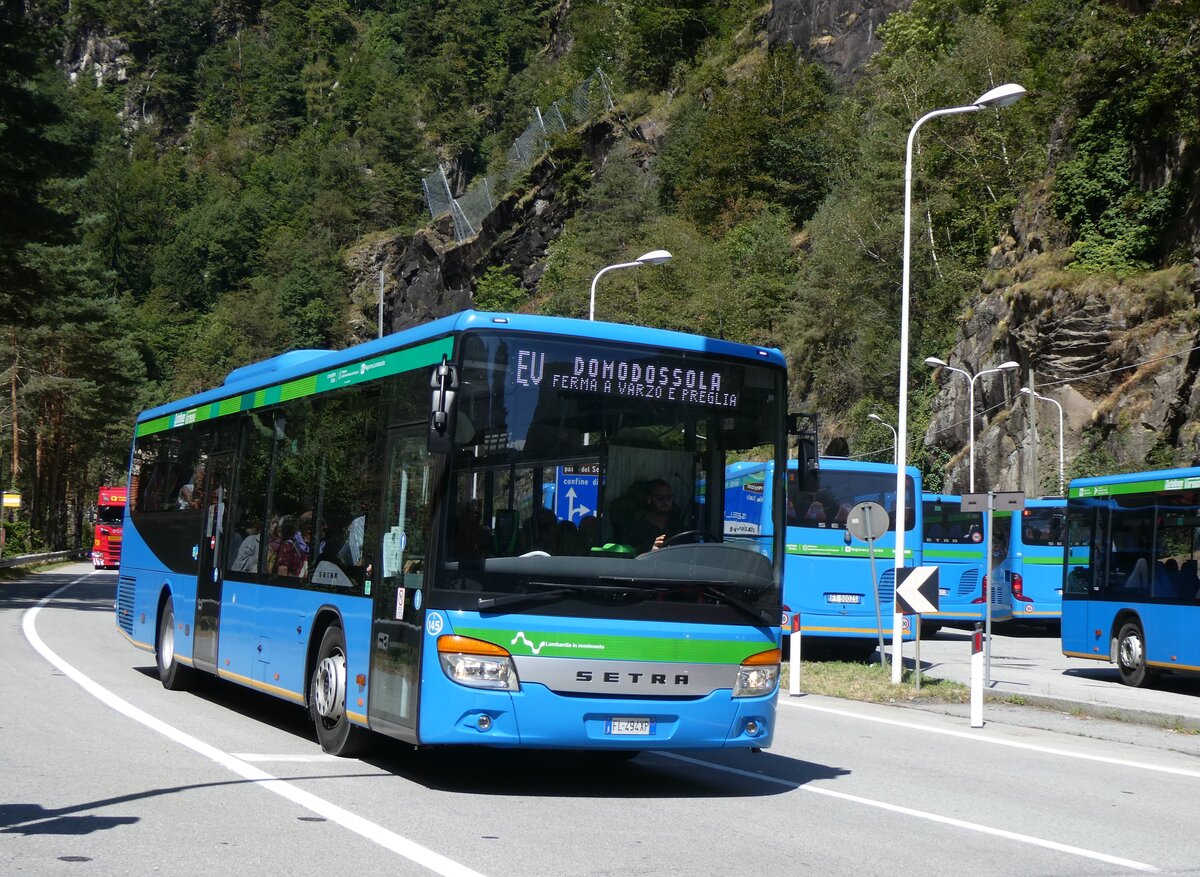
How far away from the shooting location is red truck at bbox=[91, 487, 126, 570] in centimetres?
5456

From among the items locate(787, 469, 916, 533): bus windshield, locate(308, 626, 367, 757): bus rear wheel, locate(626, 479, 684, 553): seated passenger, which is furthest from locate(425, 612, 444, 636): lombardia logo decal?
locate(787, 469, 916, 533): bus windshield

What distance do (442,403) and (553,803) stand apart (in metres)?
2.67

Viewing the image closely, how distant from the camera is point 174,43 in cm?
17550

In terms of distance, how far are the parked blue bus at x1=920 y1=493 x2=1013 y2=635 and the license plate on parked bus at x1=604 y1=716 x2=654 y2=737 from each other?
2161cm

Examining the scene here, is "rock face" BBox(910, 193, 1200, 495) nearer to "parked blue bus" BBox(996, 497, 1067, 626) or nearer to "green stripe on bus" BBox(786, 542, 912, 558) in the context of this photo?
"parked blue bus" BBox(996, 497, 1067, 626)

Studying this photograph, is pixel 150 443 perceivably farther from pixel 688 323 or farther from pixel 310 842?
pixel 688 323

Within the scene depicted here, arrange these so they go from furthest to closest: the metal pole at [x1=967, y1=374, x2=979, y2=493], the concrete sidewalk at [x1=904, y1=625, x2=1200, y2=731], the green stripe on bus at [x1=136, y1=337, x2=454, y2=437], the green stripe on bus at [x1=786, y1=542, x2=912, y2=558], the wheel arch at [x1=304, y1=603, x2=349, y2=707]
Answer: the metal pole at [x1=967, y1=374, x2=979, y2=493] < the green stripe on bus at [x1=786, y1=542, x2=912, y2=558] < the concrete sidewalk at [x1=904, y1=625, x2=1200, y2=731] < the wheel arch at [x1=304, y1=603, x2=349, y2=707] < the green stripe on bus at [x1=136, y1=337, x2=454, y2=437]

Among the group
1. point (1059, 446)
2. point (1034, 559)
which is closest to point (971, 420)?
point (1059, 446)

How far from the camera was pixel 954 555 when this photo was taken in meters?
30.4

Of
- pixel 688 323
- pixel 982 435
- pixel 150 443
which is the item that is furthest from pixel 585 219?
pixel 150 443

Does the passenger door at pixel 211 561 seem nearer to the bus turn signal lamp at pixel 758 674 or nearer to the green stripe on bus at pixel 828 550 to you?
the bus turn signal lamp at pixel 758 674

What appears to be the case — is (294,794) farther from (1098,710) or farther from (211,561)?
(1098,710)

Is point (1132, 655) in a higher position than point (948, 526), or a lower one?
lower

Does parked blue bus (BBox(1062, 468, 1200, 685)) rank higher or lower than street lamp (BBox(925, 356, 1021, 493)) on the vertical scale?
lower
